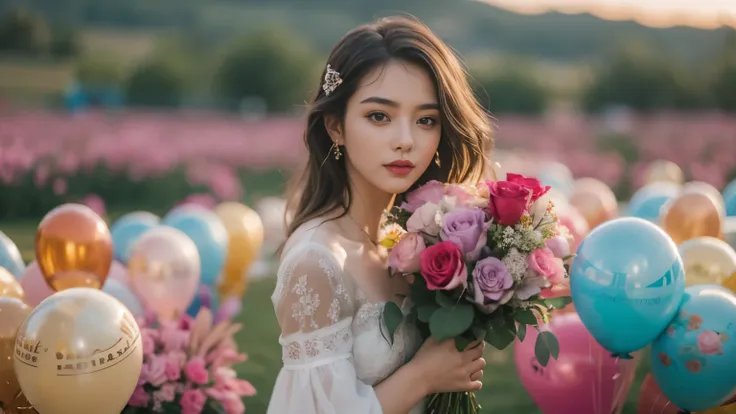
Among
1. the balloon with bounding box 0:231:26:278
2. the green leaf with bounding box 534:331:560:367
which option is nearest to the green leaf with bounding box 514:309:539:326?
the green leaf with bounding box 534:331:560:367

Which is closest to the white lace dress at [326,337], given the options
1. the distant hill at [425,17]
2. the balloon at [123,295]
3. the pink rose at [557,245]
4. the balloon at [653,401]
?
the pink rose at [557,245]

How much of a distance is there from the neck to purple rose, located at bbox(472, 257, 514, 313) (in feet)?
1.89

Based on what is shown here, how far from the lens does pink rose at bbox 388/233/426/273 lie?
2.55 m

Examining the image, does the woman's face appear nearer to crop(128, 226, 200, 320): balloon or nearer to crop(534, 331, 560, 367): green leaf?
crop(534, 331, 560, 367): green leaf

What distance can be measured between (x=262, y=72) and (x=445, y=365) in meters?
43.6

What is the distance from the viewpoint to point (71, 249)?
3.94 meters

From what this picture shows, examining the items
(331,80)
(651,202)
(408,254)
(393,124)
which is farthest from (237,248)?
(408,254)

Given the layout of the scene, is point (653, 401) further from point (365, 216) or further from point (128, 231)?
point (128, 231)

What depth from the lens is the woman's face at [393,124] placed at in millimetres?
2682

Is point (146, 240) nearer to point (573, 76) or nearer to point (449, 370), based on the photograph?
point (449, 370)

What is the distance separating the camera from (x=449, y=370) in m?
2.65

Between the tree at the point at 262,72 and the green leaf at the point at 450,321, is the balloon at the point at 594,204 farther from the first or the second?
the tree at the point at 262,72

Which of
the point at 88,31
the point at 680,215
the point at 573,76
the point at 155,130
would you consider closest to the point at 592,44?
the point at 573,76

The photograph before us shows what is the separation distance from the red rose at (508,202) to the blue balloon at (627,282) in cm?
79
